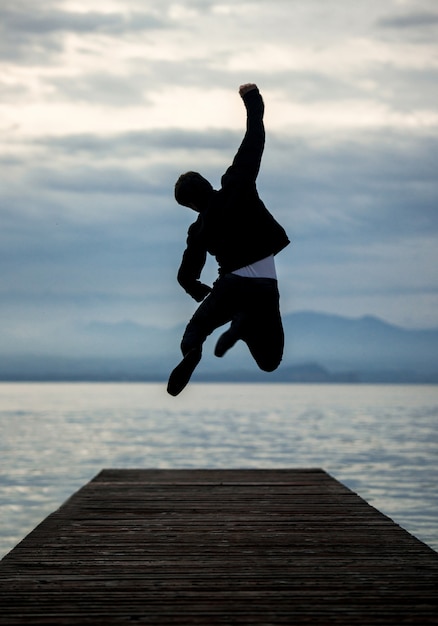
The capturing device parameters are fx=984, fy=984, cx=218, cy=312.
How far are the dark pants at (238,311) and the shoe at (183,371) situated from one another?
0.07m

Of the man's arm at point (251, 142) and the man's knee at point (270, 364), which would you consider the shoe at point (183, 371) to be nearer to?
the man's knee at point (270, 364)

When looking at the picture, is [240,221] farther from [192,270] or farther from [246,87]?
[246,87]

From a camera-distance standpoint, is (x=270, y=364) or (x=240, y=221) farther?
(x=270, y=364)

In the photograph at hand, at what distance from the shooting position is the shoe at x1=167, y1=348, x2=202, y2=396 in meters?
8.18

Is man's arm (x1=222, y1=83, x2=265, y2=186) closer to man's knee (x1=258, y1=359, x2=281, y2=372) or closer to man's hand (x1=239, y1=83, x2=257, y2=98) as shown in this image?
man's hand (x1=239, y1=83, x2=257, y2=98)

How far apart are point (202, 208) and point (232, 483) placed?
7.06m

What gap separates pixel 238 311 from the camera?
841 cm

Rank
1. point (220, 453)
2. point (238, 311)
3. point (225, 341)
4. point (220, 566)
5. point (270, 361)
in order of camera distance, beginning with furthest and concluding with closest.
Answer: point (220, 453) → point (270, 361) → point (238, 311) → point (220, 566) → point (225, 341)

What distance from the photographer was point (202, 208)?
8352 mm

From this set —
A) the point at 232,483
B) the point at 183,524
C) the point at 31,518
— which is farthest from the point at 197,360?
the point at 31,518

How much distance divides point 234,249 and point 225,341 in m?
0.80

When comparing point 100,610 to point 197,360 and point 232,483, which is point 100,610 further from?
point 232,483

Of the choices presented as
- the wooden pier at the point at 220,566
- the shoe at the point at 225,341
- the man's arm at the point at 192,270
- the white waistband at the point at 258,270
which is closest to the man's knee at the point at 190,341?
the shoe at the point at 225,341

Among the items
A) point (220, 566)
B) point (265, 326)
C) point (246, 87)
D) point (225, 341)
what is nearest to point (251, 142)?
point (246, 87)
